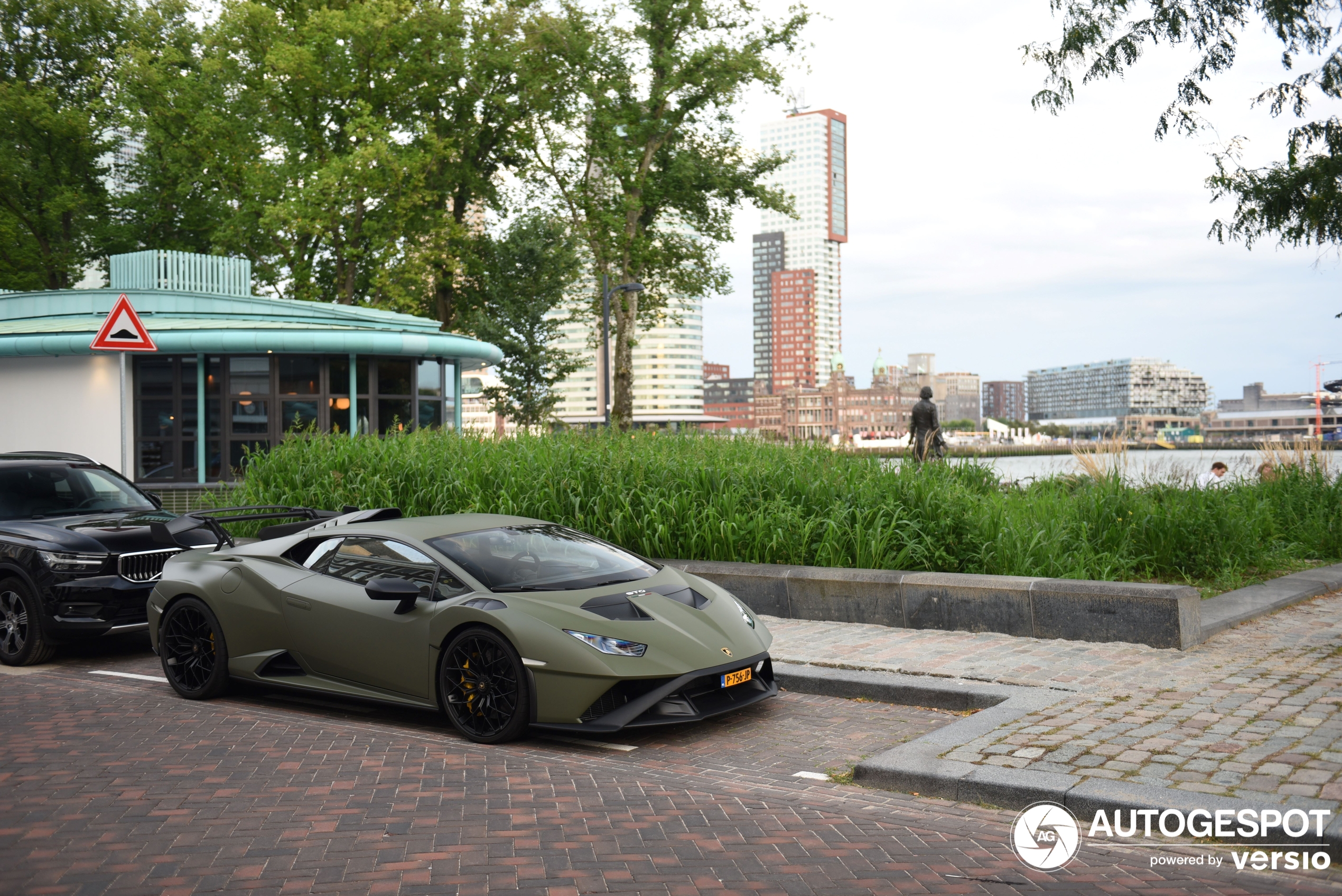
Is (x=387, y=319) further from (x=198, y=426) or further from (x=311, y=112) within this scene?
(x=311, y=112)

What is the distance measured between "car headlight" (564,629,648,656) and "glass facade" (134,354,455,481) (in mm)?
15018

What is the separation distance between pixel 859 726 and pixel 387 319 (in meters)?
20.6

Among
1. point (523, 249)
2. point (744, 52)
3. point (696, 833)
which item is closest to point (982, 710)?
point (696, 833)

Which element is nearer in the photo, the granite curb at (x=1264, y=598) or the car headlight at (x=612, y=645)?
the car headlight at (x=612, y=645)

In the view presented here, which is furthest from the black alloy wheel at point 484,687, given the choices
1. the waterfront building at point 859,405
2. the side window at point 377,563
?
the waterfront building at point 859,405

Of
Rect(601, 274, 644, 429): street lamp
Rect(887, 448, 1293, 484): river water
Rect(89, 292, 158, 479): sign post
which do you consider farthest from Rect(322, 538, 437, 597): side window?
Rect(601, 274, 644, 429): street lamp

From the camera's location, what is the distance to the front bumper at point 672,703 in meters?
5.77

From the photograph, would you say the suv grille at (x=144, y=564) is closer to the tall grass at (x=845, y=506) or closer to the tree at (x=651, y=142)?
the tall grass at (x=845, y=506)

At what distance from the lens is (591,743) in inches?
245

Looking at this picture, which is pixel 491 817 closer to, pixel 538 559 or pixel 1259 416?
pixel 538 559

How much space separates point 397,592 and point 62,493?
18.3 ft

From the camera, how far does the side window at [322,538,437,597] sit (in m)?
6.57

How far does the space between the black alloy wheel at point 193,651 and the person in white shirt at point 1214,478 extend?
1025 centimetres

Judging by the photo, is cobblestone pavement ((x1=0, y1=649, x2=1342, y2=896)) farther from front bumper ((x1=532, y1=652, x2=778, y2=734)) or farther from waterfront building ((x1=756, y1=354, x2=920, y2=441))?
waterfront building ((x1=756, y1=354, x2=920, y2=441))
